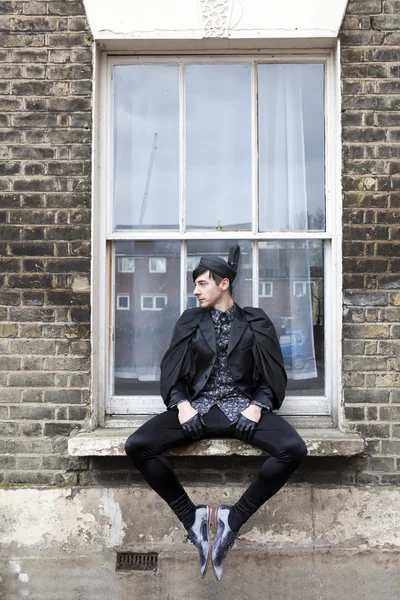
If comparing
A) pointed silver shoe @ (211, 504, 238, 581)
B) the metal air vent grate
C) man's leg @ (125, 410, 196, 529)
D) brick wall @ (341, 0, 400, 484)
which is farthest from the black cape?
the metal air vent grate

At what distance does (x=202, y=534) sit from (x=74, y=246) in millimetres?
1908

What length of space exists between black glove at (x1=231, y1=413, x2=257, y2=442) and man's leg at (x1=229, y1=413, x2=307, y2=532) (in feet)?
0.19

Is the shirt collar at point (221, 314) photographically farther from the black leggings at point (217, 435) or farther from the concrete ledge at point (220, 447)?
the concrete ledge at point (220, 447)

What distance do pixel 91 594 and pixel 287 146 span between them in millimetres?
3113

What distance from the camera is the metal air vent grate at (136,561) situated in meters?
4.15

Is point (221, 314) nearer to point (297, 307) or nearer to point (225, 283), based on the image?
point (225, 283)

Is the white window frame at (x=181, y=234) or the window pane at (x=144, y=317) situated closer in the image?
the white window frame at (x=181, y=234)

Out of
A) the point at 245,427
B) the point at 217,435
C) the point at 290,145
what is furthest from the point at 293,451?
the point at 290,145

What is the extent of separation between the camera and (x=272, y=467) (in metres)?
3.61

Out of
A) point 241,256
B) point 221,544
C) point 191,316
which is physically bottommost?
point 221,544

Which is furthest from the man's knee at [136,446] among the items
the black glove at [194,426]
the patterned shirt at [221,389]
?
the patterned shirt at [221,389]

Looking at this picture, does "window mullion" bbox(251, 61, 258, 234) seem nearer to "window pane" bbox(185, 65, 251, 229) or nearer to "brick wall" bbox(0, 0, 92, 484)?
"window pane" bbox(185, 65, 251, 229)

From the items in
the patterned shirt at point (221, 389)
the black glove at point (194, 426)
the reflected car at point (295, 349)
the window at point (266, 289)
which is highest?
the window at point (266, 289)

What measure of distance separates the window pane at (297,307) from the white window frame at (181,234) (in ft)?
0.17
